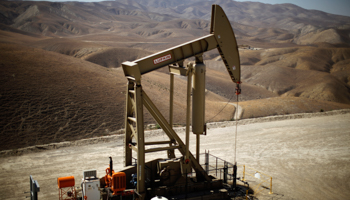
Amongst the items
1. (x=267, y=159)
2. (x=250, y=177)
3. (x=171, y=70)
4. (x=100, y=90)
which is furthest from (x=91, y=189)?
(x=100, y=90)

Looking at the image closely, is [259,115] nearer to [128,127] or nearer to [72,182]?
[128,127]

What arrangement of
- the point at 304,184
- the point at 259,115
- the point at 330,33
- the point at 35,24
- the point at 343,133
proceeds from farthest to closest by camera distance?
1. the point at 330,33
2. the point at 35,24
3. the point at 259,115
4. the point at 343,133
5. the point at 304,184

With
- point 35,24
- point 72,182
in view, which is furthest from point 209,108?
point 35,24

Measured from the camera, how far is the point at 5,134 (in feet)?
75.1

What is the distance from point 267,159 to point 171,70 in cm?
1019

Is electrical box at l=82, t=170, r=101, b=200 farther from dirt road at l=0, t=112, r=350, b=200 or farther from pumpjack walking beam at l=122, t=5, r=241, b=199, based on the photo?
dirt road at l=0, t=112, r=350, b=200

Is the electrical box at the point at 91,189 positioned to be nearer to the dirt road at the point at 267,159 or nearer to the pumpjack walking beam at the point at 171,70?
the pumpjack walking beam at the point at 171,70

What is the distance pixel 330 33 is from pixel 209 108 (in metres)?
120

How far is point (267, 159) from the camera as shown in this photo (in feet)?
64.8

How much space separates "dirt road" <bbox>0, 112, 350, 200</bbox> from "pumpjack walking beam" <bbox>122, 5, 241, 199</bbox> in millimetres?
4532

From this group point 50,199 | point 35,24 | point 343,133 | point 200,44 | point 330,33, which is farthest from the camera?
point 330,33

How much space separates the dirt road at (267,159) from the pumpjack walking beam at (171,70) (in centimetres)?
453

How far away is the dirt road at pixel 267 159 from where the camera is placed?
50.5 ft

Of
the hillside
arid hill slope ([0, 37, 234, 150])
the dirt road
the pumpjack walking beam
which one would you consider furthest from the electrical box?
arid hill slope ([0, 37, 234, 150])
